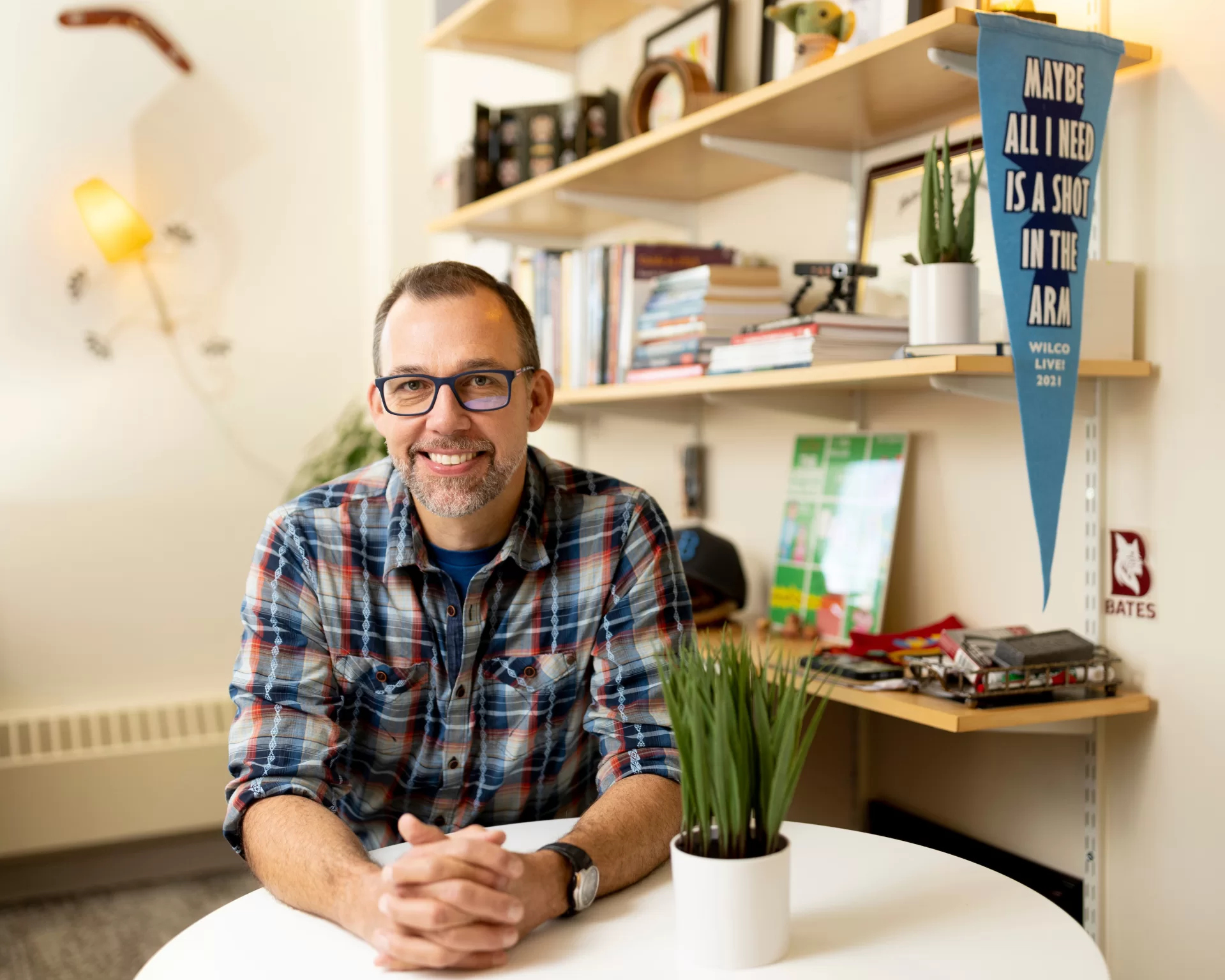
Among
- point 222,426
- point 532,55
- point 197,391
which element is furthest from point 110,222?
point 532,55

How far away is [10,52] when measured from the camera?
3.24m

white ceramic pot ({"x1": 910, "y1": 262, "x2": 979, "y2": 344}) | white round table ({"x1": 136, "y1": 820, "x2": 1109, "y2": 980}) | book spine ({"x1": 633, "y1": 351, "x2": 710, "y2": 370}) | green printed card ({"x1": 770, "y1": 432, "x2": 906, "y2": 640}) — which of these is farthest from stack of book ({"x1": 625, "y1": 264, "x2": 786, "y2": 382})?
white round table ({"x1": 136, "y1": 820, "x2": 1109, "y2": 980})

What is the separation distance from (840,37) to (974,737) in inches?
45.7

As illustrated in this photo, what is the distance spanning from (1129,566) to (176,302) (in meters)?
2.81

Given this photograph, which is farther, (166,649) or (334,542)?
(166,649)

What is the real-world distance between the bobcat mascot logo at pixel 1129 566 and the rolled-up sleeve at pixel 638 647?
617 mm

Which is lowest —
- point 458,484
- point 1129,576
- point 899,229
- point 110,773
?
point 110,773

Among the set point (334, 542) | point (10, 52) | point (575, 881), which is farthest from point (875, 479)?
point (10, 52)

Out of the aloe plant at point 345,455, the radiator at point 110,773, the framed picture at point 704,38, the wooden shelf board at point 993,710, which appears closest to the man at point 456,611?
the wooden shelf board at point 993,710

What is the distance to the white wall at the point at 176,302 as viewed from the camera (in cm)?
327

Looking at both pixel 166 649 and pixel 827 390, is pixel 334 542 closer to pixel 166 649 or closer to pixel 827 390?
pixel 827 390

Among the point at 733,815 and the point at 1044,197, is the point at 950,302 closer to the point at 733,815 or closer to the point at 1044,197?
the point at 1044,197

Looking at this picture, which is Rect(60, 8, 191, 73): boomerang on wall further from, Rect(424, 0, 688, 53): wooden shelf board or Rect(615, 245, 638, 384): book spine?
Rect(615, 245, 638, 384): book spine

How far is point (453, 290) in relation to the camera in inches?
59.0
